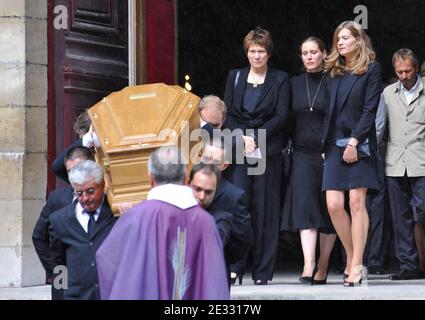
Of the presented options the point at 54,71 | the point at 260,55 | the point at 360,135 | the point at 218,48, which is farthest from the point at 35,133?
the point at 218,48

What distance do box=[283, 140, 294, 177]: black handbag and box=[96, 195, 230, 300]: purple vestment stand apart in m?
4.60

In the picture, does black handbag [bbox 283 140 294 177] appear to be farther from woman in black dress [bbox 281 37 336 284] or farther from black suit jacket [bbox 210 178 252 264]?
black suit jacket [bbox 210 178 252 264]

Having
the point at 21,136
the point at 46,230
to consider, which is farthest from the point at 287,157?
the point at 46,230

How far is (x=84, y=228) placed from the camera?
1005 cm

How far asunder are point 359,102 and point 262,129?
893mm

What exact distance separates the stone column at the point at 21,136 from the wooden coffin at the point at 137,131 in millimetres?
2734

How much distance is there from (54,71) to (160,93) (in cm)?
327

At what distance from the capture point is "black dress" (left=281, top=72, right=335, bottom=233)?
42.3 feet

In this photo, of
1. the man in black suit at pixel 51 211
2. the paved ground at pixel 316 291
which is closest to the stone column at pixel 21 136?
the paved ground at pixel 316 291

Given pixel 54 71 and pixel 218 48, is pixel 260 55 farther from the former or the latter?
pixel 218 48

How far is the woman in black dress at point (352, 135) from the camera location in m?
12.3

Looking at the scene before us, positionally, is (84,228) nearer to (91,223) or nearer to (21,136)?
(91,223)
